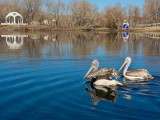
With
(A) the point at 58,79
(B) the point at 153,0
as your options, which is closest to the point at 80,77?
(A) the point at 58,79

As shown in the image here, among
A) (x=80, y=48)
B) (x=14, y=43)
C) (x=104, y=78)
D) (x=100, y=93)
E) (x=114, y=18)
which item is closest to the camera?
(x=100, y=93)

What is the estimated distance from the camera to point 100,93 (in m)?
9.48

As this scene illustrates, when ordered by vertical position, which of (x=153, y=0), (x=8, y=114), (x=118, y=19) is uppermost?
(x=153, y=0)

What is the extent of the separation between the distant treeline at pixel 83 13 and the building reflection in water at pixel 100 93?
262 feet

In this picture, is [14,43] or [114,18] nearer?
[14,43]

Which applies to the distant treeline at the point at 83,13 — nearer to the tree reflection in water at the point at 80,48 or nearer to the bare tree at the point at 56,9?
the bare tree at the point at 56,9

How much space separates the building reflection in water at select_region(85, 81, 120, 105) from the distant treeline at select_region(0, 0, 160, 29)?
Result: 262ft

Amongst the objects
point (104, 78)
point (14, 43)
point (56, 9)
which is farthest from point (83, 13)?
point (104, 78)

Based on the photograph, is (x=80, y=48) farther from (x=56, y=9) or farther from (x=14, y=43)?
(x=56, y=9)

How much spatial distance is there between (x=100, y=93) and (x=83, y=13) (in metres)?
97.2

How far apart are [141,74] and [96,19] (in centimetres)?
9579

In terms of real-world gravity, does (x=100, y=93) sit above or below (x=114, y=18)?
below

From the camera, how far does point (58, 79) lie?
1131 cm

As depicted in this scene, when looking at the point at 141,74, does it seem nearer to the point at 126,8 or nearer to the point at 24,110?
the point at 24,110
